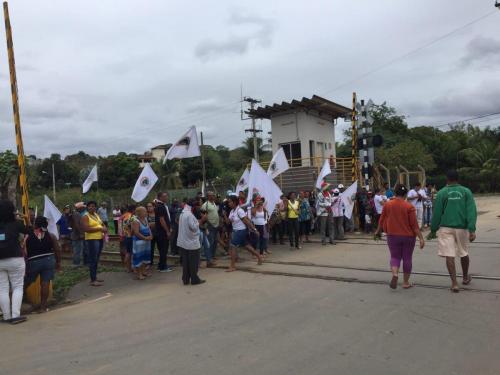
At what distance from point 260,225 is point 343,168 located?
46.5 feet

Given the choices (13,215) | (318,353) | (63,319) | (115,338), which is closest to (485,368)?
(318,353)

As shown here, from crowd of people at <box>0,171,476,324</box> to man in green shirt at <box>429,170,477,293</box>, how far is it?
0.01 metres

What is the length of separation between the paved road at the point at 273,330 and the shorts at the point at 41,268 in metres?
0.62

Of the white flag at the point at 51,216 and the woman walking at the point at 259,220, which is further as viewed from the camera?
the woman walking at the point at 259,220

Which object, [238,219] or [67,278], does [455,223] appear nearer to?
[238,219]

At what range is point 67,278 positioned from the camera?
404 inches

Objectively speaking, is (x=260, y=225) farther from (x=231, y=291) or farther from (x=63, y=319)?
(x=63, y=319)

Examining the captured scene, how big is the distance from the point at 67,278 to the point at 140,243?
86.7 inches

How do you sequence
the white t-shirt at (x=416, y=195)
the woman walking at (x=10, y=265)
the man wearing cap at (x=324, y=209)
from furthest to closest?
1. the white t-shirt at (x=416, y=195)
2. the man wearing cap at (x=324, y=209)
3. the woman walking at (x=10, y=265)

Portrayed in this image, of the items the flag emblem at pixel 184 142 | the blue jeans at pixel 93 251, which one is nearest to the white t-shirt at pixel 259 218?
the flag emblem at pixel 184 142

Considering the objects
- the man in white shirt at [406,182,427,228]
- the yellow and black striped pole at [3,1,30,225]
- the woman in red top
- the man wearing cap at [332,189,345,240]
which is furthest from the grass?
the man in white shirt at [406,182,427,228]

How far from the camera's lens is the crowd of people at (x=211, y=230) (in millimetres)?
6660

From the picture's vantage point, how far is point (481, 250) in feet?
33.4

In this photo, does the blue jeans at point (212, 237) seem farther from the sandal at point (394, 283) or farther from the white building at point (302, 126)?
the white building at point (302, 126)
